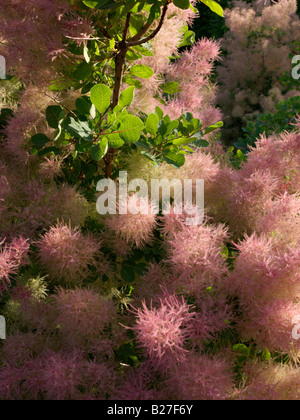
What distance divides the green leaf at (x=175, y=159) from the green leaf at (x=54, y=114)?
9.2 inches

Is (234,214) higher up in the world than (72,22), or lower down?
lower down

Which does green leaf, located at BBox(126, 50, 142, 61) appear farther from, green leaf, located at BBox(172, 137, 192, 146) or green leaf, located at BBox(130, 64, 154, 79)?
green leaf, located at BBox(172, 137, 192, 146)

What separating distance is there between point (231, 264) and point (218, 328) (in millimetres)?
185

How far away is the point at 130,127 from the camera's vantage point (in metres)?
0.75

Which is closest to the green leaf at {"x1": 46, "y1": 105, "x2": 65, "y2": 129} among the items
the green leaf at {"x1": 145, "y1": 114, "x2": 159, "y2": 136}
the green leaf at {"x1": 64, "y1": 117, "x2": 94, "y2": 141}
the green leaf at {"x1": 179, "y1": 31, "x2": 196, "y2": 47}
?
the green leaf at {"x1": 64, "y1": 117, "x2": 94, "y2": 141}

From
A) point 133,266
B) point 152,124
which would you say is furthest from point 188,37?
point 133,266

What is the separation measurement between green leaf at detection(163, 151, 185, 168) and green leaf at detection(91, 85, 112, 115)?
Answer: 0.19 metres

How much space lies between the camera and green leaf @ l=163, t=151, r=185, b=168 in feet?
2.82

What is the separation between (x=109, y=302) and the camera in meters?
0.81

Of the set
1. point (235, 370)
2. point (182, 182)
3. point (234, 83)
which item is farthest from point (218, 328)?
point (234, 83)

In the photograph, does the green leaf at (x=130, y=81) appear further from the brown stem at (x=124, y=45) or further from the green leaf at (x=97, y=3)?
the green leaf at (x=97, y=3)
